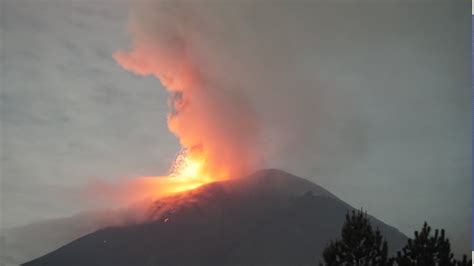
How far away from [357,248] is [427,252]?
5.64 metres

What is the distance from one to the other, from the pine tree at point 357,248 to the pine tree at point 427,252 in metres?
1.65

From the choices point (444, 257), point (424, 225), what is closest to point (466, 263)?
point (444, 257)

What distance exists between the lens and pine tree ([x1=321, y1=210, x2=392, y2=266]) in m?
45.2

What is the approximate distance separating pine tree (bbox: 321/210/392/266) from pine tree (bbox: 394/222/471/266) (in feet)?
5.41

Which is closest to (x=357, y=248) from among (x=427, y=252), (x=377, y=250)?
(x=377, y=250)

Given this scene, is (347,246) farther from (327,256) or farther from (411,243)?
(411,243)

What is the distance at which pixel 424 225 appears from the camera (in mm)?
45438

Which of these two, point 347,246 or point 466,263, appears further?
point 347,246

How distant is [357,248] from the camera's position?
45.4m

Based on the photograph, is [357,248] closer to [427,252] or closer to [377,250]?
[377,250]

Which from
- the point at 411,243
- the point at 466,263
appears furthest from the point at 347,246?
the point at 466,263

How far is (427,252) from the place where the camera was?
44.2m

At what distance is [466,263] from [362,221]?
874 cm

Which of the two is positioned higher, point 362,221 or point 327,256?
point 362,221
